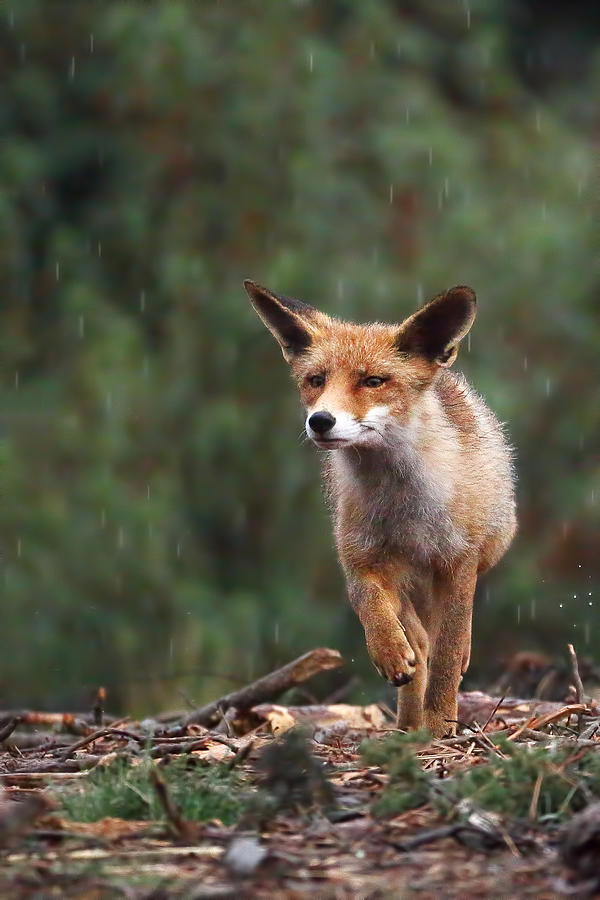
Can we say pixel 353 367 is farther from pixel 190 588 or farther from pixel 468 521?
pixel 190 588

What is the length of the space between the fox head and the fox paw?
0.90m

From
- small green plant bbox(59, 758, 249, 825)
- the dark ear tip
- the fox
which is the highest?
the dark ear tip

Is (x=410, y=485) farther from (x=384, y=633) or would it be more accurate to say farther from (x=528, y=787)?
(x=528, y=787)

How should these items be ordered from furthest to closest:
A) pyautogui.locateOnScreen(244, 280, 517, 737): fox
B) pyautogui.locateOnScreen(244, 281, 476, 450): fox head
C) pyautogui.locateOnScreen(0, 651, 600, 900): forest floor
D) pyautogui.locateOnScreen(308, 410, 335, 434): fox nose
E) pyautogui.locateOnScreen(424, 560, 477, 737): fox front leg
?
pyautogui.locateOnScreen(424, 560, 477, 737): fox front leg → pyautogui.locateOnScreen(244, 280, 517, 737): fox → pyautogui.locateOnScreen(244, 281, 476, 450): fox head → pyautogui.locateOnScreen(308, 410, 335, 434): fox nose → pyautogui.locateOnScreen(0, 651, 600, 900): forest floor

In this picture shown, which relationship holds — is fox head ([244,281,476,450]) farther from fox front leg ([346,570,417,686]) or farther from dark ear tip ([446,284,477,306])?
fox front leg ([346,570,417,686])

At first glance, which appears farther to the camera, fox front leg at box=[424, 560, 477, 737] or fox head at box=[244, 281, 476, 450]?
fox front leg at box=[424, 560, 477, 737]

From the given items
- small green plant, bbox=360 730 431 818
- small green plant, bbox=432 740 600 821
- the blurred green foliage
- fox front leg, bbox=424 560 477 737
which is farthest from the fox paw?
the blurred green foliage

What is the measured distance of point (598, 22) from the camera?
679 inches

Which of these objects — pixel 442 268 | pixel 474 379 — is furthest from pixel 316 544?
Answer: pixel 442 268

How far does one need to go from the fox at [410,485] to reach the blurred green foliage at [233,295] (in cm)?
430

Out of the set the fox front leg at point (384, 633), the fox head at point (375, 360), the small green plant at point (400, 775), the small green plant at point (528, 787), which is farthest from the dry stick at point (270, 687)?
the small green plant at point (528, 787)

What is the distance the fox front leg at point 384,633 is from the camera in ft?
19.1

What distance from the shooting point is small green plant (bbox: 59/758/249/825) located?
3.89 metres

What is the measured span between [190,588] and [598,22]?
10438 millimetres
